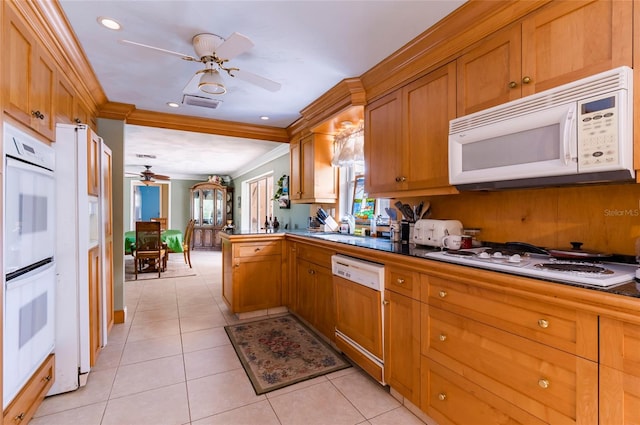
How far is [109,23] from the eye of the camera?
1.91 m

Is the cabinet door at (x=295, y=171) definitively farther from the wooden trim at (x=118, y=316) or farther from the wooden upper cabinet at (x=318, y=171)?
the wooden trim at (x=118, y=316)

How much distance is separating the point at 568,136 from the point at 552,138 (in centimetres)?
8

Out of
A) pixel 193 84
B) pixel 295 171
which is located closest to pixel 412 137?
pixel 193 84

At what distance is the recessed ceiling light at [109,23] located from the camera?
187 centimetres

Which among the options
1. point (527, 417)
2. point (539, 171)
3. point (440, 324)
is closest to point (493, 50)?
point (539, 171)

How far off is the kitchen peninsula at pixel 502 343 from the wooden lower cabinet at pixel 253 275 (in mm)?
1574

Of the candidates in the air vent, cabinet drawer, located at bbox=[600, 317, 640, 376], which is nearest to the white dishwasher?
cabinet drawer, located at bbox=[600, 317, 640, 376]

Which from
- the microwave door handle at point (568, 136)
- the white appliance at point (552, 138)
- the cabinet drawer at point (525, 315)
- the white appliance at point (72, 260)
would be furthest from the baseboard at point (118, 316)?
the microwave door handle at point (568, 136)

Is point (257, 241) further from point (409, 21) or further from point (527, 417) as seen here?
point (527, 417)

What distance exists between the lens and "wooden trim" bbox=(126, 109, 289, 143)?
3561 mm

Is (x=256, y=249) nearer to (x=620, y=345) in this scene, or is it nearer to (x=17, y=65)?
(x=17, y=65)

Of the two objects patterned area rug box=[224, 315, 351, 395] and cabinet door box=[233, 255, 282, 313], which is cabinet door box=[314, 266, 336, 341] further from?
cabinet door box=[233, 255, 282, 313]

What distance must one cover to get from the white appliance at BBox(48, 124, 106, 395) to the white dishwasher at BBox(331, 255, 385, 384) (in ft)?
5.82

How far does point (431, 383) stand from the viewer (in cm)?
166
